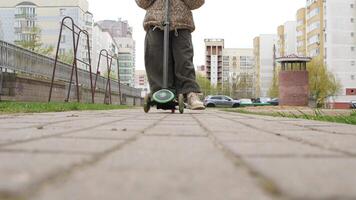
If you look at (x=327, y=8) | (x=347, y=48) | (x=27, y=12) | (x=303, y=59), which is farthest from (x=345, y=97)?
(x=27, y=12)

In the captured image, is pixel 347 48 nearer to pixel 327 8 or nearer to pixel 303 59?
pixel 327 8

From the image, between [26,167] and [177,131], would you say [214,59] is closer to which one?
[177,131]

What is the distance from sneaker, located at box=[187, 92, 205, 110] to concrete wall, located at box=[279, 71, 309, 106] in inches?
764

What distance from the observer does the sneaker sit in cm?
526

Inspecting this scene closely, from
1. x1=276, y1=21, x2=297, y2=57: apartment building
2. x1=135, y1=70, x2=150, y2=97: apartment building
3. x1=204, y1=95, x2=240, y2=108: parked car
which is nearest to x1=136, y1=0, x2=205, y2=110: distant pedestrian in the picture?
x1=135, y1=70, x2=150, y2=97: apartment building

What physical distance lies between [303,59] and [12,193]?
85.3 feet

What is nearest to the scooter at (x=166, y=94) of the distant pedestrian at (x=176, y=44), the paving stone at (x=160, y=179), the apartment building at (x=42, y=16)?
the distant pedestrian at (x=176, y=44)

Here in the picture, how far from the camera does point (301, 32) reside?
71.2 m

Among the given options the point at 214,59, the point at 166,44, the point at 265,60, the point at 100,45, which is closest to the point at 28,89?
the point at 166,44

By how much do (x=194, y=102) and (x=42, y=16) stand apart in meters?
72.9

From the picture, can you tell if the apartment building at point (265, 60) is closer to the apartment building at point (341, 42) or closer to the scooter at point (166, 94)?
the apartment building at point (341, 42)

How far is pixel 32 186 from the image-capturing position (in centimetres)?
85

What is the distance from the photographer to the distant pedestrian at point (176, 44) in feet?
17.7

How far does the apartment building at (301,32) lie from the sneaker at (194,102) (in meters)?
66.7
